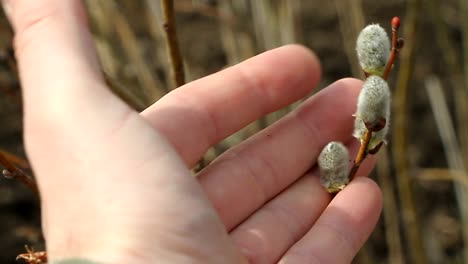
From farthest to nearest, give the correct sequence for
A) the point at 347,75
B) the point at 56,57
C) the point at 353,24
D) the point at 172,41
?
1. the point at 347,75
2. the point at 353,24
3. the point at 172,41
4. the point at 56,57

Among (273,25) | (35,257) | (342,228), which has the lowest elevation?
(342,228)

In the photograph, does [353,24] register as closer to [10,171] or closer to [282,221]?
[282,221]

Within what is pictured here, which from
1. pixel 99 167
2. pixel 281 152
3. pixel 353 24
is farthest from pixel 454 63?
pixel 99 167

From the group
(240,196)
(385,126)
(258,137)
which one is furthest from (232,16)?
(385,126)

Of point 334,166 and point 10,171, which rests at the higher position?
point 10,171

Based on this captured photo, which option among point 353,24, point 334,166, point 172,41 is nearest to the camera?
point 172,41

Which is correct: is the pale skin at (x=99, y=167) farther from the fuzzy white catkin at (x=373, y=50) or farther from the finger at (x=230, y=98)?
the fuzzy white catkin at (x=373, y=50)

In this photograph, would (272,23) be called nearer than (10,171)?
No
